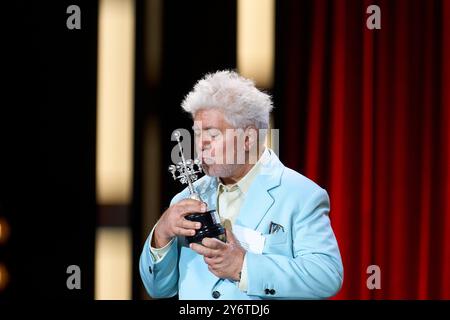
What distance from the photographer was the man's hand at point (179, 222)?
1788mm

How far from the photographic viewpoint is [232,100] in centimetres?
191

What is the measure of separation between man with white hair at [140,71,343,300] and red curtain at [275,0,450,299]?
0.45m

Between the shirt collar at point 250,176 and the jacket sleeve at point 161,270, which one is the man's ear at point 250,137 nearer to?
the shirt collar at point 250,176

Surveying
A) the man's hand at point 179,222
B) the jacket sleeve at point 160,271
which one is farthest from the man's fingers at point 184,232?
the jacket sleeve at point 160,271

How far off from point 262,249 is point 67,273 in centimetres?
87

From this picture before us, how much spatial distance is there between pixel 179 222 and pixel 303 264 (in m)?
0.34

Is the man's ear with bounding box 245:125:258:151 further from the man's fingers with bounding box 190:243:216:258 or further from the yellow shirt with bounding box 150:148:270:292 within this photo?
the man's fingers with bounding box 190:243:216:258

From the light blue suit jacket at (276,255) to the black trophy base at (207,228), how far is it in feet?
0.34
